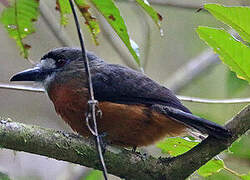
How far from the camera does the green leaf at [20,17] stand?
9.62ft

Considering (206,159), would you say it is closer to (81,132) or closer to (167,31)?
(81,132)

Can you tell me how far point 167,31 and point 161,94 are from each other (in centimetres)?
427

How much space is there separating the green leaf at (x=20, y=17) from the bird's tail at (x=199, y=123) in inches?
37.3

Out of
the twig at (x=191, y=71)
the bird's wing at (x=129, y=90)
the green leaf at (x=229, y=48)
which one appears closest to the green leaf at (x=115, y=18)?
the green leaf at (x=229, y=48)

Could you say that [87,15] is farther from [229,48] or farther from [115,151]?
[229,48]

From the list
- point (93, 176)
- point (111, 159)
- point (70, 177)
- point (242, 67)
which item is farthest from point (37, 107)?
point (242, 67)

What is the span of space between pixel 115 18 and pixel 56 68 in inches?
43.7

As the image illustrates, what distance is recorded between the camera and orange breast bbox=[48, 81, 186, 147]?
315 cm

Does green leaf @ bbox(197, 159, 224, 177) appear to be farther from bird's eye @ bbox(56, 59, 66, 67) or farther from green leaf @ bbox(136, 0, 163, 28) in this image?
bird's eye @ bbox(56, 59, 66, 67)

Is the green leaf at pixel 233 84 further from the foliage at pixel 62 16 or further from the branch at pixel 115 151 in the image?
the foliage at pixel 62 16

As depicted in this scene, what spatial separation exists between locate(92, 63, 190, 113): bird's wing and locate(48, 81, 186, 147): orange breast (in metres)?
0.07

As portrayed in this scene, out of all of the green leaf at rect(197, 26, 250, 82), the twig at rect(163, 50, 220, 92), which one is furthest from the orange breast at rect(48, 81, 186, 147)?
the twig at rect(163, 50, 220, 92)

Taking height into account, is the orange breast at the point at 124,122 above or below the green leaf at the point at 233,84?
below

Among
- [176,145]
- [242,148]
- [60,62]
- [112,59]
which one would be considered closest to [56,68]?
[60,62]
